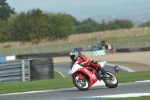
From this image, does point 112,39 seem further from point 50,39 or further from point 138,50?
point 138,50

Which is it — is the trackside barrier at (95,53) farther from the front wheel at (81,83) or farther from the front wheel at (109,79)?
the front wheel at (81,83)

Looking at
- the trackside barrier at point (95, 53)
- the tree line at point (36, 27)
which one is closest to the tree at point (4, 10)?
the tree line at point (36, 27)

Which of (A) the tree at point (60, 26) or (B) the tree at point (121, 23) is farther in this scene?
(B) the tree at point (121, 23)

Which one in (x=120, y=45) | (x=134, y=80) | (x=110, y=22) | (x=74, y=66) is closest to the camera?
(x=74, y=66)

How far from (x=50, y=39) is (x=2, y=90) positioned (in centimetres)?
6464

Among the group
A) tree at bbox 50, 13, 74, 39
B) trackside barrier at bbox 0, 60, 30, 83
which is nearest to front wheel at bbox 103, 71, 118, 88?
trackside barrier at bbox 0, 60, 30, 83

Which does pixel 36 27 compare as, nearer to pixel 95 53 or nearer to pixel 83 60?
pixel 95 53

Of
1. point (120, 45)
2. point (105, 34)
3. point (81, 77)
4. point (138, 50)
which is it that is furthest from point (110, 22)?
point (81, 77)

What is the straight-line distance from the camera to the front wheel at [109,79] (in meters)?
13.0

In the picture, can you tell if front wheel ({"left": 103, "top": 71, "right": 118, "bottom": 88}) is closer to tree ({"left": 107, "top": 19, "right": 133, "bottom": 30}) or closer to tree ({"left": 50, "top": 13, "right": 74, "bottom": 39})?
tree ({"left": 50, "top": 13, "right": 74, "bottom": 39})

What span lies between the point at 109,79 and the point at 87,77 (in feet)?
2.17

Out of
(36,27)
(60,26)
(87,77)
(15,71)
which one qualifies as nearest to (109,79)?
(87,77)

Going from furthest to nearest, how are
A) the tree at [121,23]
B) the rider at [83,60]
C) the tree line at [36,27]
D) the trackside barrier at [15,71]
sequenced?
the tree at [121,23] → the tree line at [36,27] → the trackside barrier at [15,71] → the rider at [83,60]

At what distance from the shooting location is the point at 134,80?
611 inches
